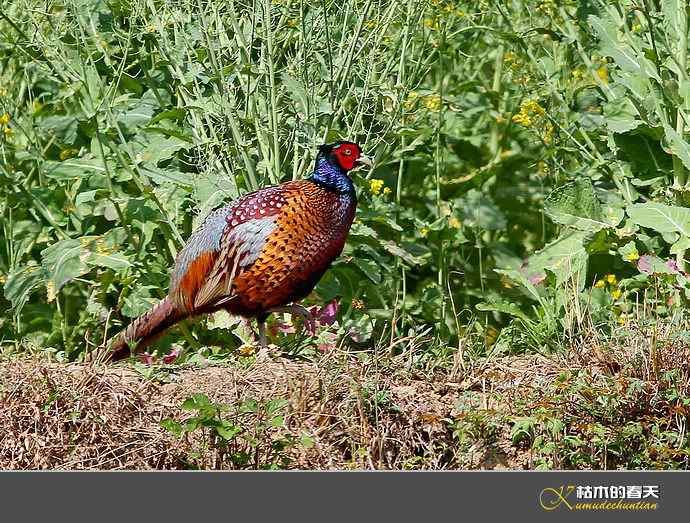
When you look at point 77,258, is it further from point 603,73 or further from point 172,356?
point 603,73

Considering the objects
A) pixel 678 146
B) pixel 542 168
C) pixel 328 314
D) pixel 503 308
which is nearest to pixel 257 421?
pixel 328 314

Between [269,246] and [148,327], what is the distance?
0.79 meters

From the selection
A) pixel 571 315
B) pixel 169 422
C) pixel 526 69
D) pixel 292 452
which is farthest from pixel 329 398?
pixel 526 69

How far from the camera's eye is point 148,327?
6000 millimetres

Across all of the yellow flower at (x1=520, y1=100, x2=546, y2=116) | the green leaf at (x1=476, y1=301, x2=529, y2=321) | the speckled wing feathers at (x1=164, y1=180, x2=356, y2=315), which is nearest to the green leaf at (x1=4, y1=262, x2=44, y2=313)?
the speckled wing feathers at (x1=164, y1=180, x2=356, y2=315)

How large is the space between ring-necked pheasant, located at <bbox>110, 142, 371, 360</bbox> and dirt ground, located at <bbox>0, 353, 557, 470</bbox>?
788 mm

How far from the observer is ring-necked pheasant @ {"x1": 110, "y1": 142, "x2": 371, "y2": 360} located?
18.5 feet

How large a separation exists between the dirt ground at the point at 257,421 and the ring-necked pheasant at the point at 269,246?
0.79 metres

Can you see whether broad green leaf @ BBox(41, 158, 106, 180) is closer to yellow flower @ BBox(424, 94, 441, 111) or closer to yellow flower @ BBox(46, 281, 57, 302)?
yellow flower @ BBox(46, 281, 57, 302)

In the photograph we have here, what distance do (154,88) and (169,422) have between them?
2.52m

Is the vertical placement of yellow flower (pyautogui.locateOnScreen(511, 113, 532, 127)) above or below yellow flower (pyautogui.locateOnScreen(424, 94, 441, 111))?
below

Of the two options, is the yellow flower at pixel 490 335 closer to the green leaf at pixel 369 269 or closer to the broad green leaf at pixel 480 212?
the green leaf at pixel 369 269

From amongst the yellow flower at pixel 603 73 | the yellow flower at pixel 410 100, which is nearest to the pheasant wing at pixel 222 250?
the yellow flower at pixel 410 100

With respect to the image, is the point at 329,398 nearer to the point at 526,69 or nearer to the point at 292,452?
the point at 292,452
